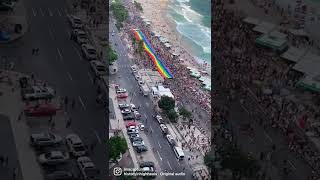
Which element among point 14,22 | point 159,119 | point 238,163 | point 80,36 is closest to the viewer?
point 238,163

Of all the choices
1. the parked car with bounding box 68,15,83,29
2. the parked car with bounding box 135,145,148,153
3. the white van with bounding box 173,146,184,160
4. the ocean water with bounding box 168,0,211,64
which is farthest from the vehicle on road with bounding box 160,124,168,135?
the ocean water with bounding box 168,0,211,64

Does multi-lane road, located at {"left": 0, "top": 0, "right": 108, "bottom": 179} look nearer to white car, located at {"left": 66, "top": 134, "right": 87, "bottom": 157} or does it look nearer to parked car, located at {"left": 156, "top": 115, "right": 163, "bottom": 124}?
white car, located at {"left": 66, "top": 134, "right": 87, "bottom": 157}

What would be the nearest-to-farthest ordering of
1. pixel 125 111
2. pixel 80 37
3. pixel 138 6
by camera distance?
pixel 125 111 < pixel 80 37 < pixel 138 6

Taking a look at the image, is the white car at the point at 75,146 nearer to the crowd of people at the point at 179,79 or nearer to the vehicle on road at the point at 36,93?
the vehicle on road at the point at 36,93

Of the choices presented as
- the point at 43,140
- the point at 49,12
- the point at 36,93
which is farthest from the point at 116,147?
the point at 49,12

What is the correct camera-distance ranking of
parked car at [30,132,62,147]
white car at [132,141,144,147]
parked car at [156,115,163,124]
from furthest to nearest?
1. parked car at [156,115,163,124]
2. white car at [132,141,144,147]
3. parked car at [30,132,62,147]

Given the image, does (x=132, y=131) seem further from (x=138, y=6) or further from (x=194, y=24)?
(x=194, y=24)

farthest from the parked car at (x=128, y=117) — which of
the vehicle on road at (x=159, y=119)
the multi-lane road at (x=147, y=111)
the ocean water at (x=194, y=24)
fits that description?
the ocean water at (x=194, y=24)
